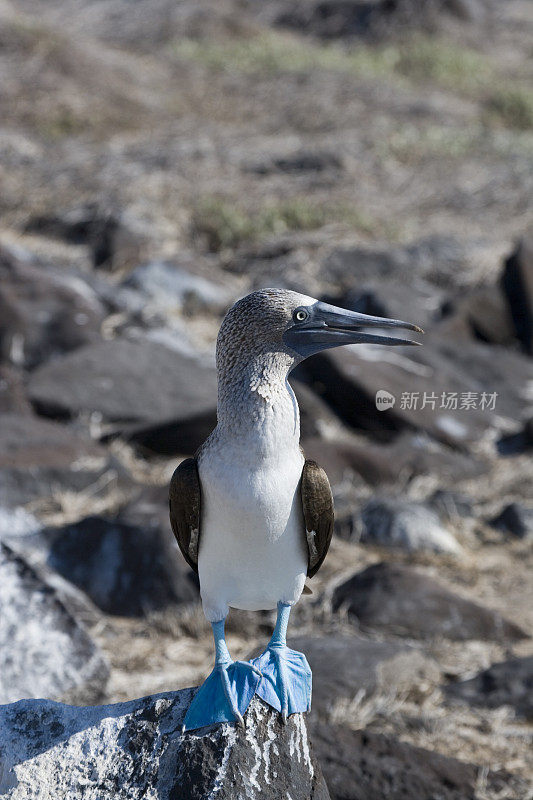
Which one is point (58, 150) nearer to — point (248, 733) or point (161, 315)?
point (161, 315)

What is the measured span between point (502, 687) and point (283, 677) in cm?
207

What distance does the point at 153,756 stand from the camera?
256 centimetres

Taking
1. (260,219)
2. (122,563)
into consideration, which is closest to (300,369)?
(122,563)

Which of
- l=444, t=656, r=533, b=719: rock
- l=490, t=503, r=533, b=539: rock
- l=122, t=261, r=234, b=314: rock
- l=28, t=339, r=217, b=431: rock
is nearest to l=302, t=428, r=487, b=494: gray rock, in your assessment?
l=490, t=503, r=533, b=539: rock

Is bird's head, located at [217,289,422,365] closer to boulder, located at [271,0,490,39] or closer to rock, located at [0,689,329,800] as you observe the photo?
rock, located at [0,689,329,800]

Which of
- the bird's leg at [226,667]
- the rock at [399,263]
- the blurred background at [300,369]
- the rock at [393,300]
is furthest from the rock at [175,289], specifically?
the bird's leg at [226,667]

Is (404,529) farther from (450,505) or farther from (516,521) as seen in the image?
(516,521)

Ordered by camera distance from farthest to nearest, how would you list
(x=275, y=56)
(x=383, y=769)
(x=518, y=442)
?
(x=275, y=56)
(x=518, y=442)
(x=383, y=769)

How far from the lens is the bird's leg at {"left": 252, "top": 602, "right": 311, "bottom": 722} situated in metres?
2.58

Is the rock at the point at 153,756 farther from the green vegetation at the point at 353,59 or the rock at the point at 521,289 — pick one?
the green vegetation at the point at 353,59

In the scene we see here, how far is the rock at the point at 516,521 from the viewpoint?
5992 mm

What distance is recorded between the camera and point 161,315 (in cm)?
866

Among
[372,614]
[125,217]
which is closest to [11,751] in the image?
[372,614]

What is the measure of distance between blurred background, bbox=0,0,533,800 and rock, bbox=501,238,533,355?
0.02m
